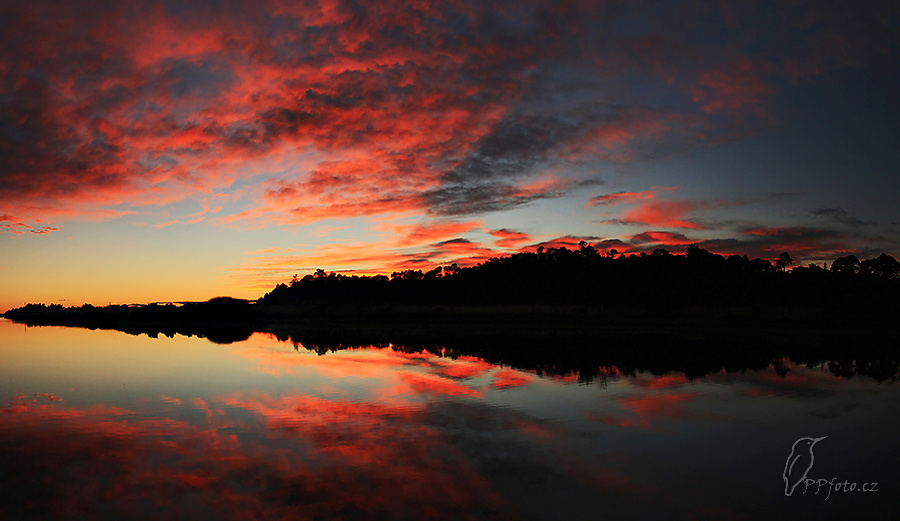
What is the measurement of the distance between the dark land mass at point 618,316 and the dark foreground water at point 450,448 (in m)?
6.03

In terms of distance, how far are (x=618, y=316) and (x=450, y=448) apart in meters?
49.1

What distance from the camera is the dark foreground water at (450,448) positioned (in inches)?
325

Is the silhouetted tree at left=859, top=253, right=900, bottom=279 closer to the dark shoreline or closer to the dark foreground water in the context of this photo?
the dark shoreline

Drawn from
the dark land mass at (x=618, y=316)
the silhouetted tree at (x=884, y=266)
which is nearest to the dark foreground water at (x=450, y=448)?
the dark land mass at (x=618, y=316)

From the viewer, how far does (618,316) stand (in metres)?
56.6

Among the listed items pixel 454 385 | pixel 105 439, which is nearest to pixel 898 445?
pixel 454 385

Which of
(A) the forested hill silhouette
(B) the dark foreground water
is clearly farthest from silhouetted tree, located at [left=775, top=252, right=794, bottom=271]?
(B) the dark foreground water

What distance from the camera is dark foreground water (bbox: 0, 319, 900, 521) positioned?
8258 millimetres

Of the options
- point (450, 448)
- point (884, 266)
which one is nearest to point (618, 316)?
point (450, 448)

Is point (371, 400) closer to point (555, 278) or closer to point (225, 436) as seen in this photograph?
point (225, 436)

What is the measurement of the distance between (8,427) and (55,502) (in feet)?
23.9

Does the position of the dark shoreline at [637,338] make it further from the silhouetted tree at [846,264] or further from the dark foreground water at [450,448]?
the silhouetted tree at [846,264]

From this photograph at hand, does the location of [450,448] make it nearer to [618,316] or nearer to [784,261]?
[618,316]

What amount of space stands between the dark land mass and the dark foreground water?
6031mm
